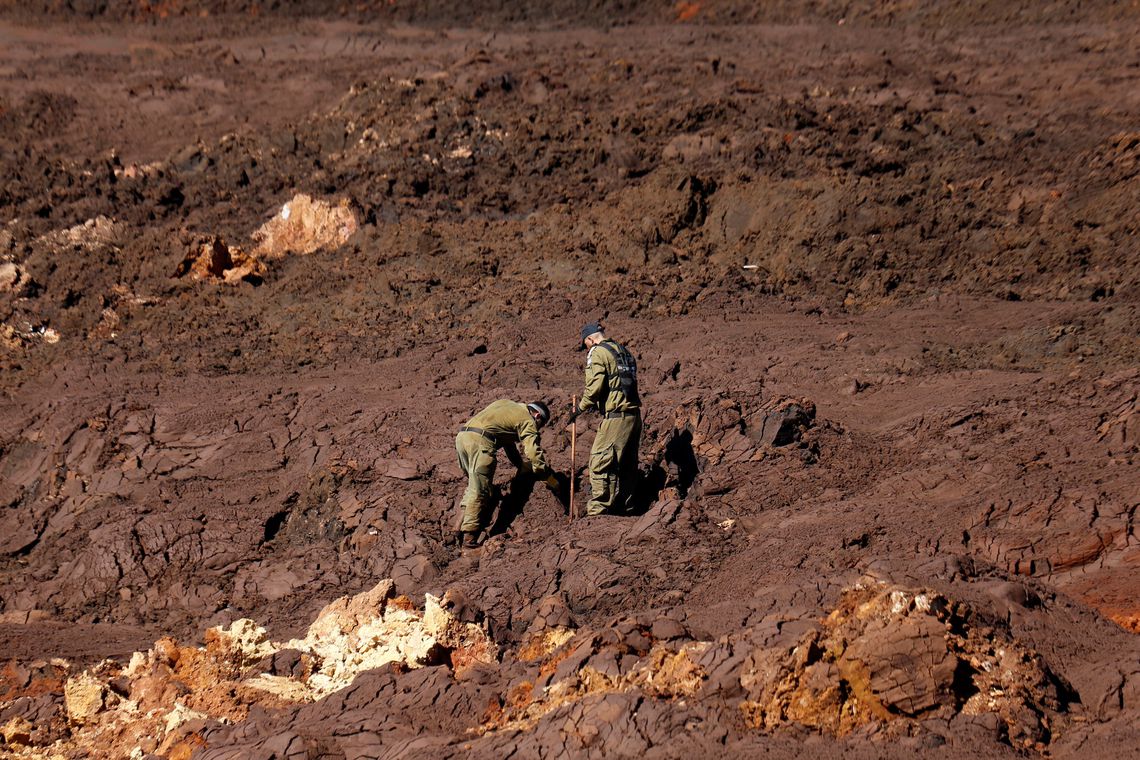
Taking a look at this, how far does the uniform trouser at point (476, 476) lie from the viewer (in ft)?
23.1

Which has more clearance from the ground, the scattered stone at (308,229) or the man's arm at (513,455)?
the scattered stone at (308,229)

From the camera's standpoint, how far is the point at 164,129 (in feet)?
49.0

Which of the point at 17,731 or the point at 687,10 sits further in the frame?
the point at 687,10

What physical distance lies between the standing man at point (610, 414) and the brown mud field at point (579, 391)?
38cm

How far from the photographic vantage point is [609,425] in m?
7.03

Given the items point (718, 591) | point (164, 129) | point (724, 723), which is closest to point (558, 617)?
point (718, 591)

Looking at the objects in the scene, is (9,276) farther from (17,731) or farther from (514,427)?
(514,427)

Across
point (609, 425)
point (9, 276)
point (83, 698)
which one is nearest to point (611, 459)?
point (609, 425)

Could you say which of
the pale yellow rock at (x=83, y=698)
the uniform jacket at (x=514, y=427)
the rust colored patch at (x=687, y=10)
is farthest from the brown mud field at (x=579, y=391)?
the rust colored patch at (x=687, y=10)

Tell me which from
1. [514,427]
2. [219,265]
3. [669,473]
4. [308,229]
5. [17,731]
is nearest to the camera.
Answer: [17,731]

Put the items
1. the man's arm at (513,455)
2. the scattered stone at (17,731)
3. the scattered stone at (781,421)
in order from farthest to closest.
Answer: the man's arm at (513,455) → the scattered stone at (781,421) → the scattered stone at (17,731)

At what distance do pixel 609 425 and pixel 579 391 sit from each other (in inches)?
64.5

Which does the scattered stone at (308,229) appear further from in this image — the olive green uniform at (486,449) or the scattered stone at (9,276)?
the olive green uniform at (486,449)

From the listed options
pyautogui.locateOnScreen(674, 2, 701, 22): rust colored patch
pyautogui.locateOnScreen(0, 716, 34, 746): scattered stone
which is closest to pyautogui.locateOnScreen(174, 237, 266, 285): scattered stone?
pyautogui.locateOnScreen(0, 716, 34, 746): scattered stone
